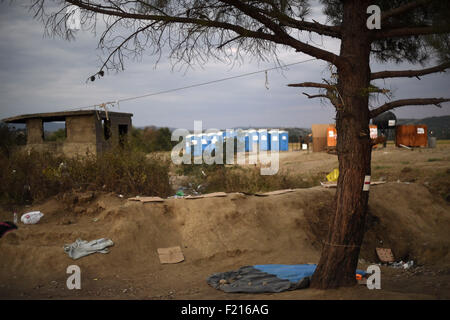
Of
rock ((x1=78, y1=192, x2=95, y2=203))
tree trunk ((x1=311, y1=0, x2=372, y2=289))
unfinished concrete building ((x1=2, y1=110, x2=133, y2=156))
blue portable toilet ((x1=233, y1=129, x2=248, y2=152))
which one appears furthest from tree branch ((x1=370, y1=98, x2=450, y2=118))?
blue portable toilet ((x1=233, y1=129, x2=248, y2=152))

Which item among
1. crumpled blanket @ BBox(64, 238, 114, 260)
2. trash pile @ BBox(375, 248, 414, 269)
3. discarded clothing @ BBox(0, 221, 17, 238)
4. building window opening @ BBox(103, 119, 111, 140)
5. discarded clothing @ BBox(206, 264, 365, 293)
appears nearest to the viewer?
discarded clothing @ BBox(206, 264, 365, 293)

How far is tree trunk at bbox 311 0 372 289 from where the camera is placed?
4.02 m

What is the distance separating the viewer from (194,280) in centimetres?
552

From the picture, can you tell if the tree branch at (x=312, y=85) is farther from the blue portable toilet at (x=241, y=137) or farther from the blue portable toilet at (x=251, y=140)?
the blue portable toilet at (x=251, y=140)

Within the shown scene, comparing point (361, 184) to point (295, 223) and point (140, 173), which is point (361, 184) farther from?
point (140, 173)

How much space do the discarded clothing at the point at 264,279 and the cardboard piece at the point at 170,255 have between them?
3.56 feet

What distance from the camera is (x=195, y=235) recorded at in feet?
22.4

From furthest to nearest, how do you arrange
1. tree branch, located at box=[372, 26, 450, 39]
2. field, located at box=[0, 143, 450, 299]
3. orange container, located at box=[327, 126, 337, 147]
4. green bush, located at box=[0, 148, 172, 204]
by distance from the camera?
orange container, located at box=[327, 126, 337, 147] → green bush, located at box=[0, 148, 172, 204] → field, located at box=[0, 143, 450, 299] → tree branch, located at box=[372, 26, 450, 39]

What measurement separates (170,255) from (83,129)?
950cm

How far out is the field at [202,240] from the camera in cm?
523

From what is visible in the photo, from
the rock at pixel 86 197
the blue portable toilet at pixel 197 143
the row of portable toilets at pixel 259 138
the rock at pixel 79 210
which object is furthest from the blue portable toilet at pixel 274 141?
the rock at pixel 79 210

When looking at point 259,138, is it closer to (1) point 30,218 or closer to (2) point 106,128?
(2) point 106,128

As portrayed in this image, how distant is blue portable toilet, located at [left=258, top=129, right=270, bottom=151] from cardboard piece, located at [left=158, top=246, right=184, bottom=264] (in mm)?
20881

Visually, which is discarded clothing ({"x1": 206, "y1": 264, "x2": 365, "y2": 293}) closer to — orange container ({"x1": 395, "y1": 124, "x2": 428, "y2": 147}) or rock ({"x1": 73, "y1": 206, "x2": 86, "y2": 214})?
rock ({"x1": 73, "y1": 206, "x2": 86, "y2": 214})
